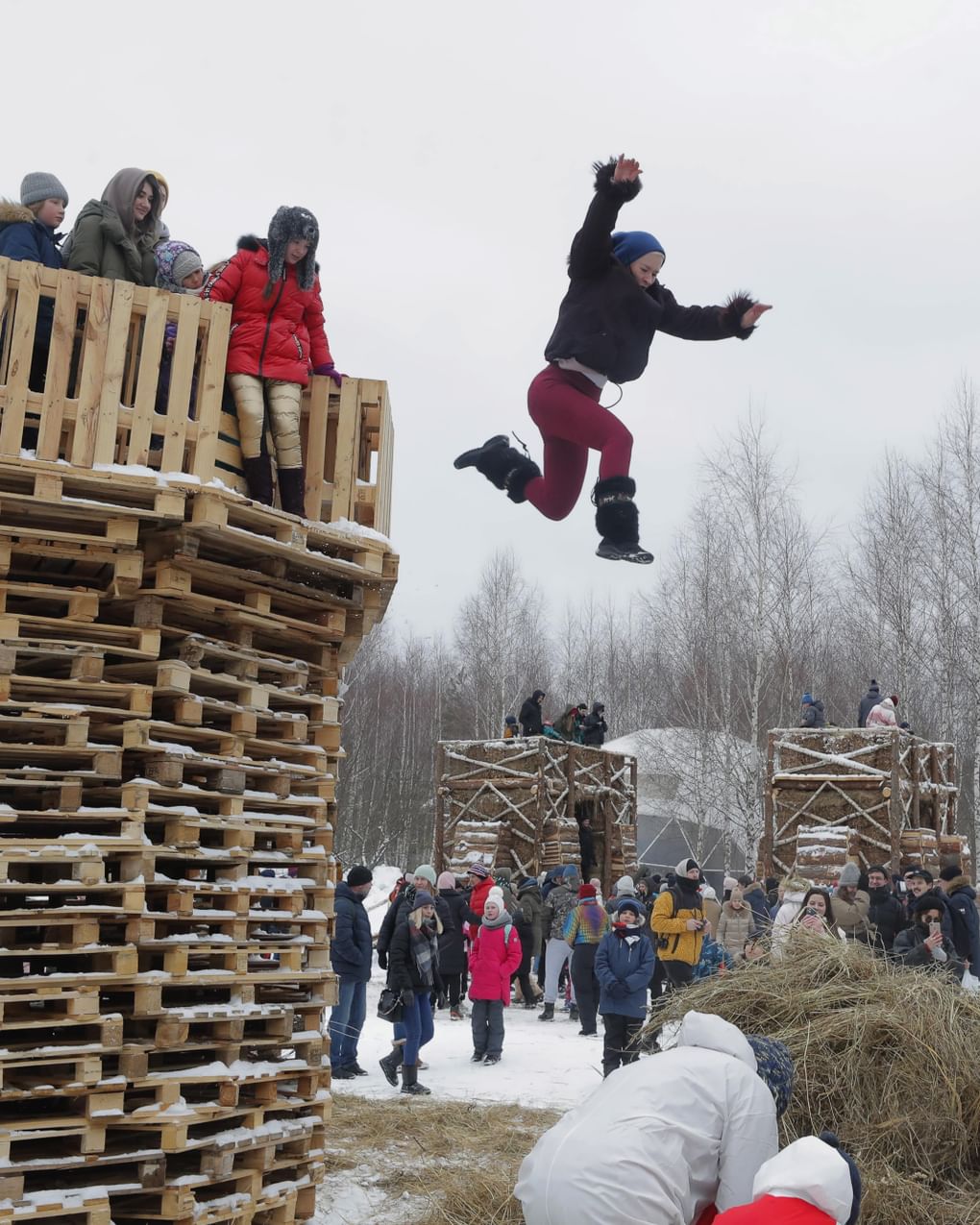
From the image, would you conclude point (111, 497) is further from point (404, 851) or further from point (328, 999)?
point (404, 851)

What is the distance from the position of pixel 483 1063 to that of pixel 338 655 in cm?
641

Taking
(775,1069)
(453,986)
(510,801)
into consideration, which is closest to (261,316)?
(775,1069)

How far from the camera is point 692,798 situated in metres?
36.2

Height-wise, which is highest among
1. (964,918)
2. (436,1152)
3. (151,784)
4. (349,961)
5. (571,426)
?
(571,426)

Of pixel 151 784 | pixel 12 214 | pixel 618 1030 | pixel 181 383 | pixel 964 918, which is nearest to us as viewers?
pixel 151 784

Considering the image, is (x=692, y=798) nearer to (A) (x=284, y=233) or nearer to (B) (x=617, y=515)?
(A) (x=284, y=233)

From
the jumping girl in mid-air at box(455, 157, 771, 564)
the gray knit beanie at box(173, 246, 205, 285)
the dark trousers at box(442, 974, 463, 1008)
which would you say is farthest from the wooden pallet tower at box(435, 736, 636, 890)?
the jumping girl in mid-air at box(455, 157, 771, 564)

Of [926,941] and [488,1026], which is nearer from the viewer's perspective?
[926,941]

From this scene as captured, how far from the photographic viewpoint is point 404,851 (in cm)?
5038

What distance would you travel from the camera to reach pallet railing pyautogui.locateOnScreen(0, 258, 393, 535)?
6.67 m

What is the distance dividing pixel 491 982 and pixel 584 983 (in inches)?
→ 75.2

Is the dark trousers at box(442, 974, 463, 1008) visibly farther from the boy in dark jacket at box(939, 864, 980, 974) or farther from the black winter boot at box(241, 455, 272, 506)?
the black winter boot at box(241, 455, 272, 506)

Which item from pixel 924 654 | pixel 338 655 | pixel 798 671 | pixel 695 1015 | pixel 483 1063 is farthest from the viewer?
pixel 798 671

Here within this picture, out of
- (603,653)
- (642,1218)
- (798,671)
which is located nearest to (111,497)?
(642,1218)
